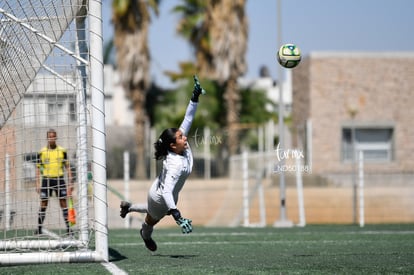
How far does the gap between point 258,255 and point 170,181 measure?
65.5 inches

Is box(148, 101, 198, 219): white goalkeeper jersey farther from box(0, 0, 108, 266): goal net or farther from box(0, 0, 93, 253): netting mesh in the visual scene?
box(0, 0, 93, 253): netting mesh

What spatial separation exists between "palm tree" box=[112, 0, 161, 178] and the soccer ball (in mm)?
24769

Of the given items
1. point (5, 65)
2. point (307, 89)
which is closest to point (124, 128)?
point (307, 89)

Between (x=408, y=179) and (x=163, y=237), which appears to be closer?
(x=163, y=237)

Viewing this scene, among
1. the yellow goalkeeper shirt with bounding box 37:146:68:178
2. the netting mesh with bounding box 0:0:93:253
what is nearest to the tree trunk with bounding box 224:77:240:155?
the yellow goalkeeper shirt with bounding box 37:146:68:178

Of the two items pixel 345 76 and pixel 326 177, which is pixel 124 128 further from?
pixel 326 177

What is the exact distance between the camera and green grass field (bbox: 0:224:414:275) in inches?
356

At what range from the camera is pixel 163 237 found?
15656 mm

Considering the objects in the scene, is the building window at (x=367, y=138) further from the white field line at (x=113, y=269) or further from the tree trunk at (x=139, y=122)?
the white field line at (x=113, y=269)

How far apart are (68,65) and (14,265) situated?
10.3 ft

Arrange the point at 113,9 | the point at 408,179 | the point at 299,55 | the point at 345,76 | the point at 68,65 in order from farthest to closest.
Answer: the point at 113,9
the point at 345,76
the point at 408,179
the point at 299,55
the point at 68,65

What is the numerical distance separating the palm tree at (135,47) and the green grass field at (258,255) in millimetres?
23574

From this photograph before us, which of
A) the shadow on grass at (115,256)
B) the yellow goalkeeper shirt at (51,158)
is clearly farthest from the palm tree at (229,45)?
the shadow on grass at (115,256)

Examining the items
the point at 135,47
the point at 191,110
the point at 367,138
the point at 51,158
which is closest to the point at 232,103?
the point at 135,47
